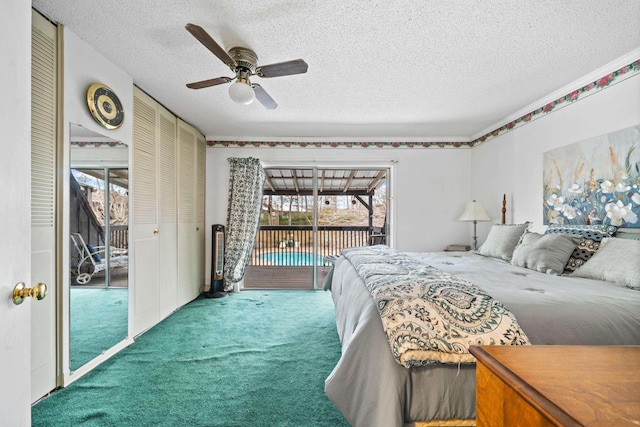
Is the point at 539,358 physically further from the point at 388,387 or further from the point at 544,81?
the point at 544,81

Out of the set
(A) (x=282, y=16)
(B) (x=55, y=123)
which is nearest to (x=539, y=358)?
(A) (x=282, y=16)

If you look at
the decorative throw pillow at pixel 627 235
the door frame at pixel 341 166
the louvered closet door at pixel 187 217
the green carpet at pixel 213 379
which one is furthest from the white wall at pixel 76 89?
the decorative throw pillow at pixel 627 235

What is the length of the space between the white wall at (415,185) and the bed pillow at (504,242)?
1.47 metres

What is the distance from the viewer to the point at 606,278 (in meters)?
1.81

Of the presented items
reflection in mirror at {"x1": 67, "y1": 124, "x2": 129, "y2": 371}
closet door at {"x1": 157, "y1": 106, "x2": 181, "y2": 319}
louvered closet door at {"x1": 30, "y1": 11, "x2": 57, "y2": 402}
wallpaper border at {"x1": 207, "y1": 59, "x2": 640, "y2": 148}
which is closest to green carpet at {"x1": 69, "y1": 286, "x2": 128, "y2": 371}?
reflection in mirror at {"x1": 67, "y1": 124, "x2": 129, "y2": 371}

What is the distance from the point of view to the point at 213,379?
2.00 metres

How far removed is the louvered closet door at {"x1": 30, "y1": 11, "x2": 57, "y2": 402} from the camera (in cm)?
168

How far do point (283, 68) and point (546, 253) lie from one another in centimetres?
232

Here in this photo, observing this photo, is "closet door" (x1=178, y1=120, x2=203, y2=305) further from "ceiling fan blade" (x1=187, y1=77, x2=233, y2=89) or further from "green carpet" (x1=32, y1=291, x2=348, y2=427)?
"ceiling fan blade" (x1=187, y1=77, x2=233, y2=89)

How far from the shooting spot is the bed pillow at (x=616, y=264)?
5.56 feet

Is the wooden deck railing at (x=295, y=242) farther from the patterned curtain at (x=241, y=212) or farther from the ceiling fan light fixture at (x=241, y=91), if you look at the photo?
the ceiling fan light fixture at (x=241, y=91)

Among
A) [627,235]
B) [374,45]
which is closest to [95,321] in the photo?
[374,45]

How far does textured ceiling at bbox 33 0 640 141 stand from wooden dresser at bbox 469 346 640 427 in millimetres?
1787

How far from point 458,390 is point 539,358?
680 mm
